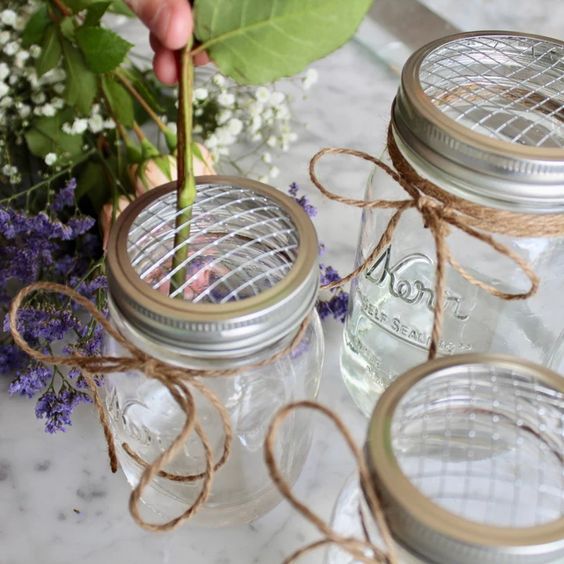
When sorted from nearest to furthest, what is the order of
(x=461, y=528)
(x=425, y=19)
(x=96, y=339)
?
(x=461, y=528)
(x=96, y=339)
(x=425, y=19)

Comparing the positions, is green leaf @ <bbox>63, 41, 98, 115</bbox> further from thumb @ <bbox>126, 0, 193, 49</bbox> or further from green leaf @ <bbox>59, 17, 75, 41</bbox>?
thumb @ <bbox>126, 0, 193, 49</bbox>

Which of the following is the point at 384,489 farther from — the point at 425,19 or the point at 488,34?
the point at 425,19

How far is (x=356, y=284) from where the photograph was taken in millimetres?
533

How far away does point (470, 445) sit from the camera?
15.7 inches

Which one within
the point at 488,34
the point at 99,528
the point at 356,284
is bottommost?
the point at 99,528

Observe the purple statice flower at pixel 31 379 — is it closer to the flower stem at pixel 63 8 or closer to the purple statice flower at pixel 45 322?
the purple statice flower at pixel 45 322

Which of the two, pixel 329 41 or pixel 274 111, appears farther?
pixel 274 111

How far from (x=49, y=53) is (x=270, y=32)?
0.82 feet

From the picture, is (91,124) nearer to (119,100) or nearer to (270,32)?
(119,100)

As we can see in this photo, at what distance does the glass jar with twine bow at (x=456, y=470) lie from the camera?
0.31 meters

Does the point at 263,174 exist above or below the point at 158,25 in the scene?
below

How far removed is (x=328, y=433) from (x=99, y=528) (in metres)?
0.16

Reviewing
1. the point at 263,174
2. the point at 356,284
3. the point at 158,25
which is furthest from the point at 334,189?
the point at 158,25

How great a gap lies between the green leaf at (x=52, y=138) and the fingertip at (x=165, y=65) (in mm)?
193
